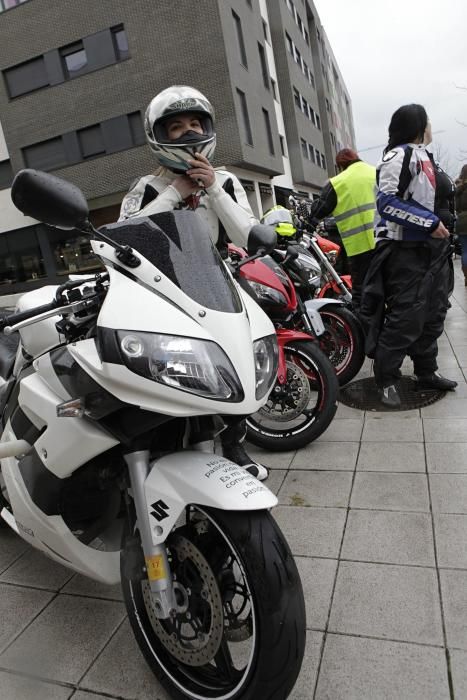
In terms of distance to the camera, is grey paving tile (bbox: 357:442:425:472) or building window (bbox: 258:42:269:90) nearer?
grey paving tile (bbox: 357:442:425:472)

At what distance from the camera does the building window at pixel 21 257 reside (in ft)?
79.9

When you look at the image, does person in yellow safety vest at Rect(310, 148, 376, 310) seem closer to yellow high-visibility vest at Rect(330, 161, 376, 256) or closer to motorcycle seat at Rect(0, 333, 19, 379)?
yellow high-visibility vest at Rect(330, 161, 376, 256)

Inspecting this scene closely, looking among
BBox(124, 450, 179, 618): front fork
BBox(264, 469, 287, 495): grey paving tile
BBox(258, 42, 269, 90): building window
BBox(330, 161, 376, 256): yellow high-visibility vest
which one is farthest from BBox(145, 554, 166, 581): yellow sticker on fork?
BBox(258, 42, 269, 90): building window

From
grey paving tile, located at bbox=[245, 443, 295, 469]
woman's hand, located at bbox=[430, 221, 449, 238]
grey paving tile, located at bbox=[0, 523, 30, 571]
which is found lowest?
grey paving tile, located at bbox=[245, 443, 295, 469]

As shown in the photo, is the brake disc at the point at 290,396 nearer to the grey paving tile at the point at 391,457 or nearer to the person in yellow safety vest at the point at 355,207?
the grey paving tile at the point at 391,457

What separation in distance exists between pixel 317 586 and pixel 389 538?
420 millimetres

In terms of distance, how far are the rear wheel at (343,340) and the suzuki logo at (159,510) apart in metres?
3.04

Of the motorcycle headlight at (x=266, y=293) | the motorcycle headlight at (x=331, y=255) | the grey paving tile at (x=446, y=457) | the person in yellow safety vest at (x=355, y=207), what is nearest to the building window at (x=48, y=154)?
the motorcycle headlight at (x=331, y=255)

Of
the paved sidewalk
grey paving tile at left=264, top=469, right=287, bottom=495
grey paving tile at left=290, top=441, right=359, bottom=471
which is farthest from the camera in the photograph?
grey paving tile at left=290, top=441, right=359, bottom=471

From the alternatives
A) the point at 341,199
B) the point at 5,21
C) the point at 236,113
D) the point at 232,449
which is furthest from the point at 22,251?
the point at 232,449

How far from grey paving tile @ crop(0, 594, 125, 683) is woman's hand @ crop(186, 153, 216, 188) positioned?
1.77m

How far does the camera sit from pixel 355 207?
504 cm

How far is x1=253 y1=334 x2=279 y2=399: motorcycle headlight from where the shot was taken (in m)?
1.53

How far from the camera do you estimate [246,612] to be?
170cm
